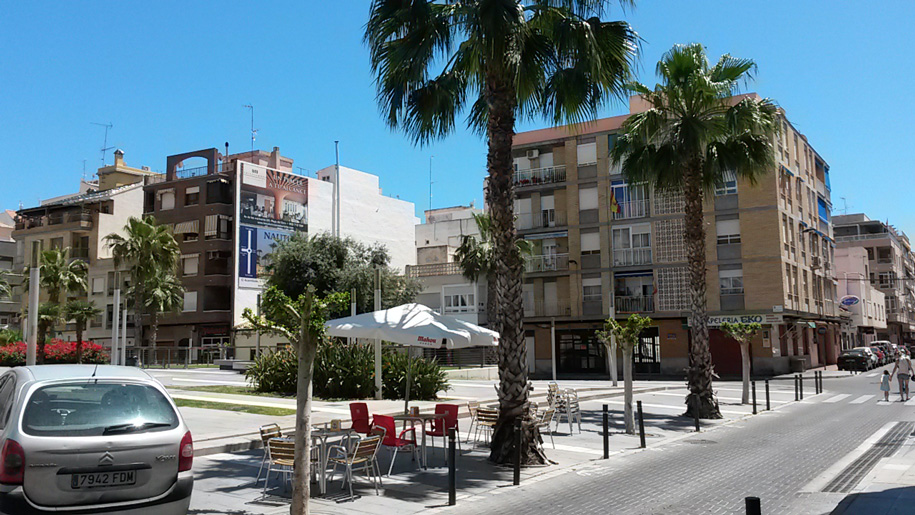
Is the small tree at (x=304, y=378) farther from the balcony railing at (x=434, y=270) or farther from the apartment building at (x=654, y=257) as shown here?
the balcony railing at (x=434, y=270)

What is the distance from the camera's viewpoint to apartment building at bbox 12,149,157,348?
191ft

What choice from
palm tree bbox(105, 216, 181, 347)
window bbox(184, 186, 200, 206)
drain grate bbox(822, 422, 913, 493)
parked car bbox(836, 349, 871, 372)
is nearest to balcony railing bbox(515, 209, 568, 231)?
parked car bbox(836, 349, 871, 372)

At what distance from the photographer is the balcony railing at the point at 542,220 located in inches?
1831

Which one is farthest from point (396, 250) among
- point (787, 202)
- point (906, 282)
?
point (906, 282)

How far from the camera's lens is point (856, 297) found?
57906 mm

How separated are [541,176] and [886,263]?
5556cm

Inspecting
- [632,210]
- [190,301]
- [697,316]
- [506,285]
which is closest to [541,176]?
[632,210]

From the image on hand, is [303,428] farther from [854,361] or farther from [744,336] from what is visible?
[854,361]

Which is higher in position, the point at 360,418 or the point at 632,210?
the point at 632,210

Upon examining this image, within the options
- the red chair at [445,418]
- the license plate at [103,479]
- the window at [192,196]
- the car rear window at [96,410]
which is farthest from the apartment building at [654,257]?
the license plate at [103,479]

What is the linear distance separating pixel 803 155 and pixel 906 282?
54.9 meters

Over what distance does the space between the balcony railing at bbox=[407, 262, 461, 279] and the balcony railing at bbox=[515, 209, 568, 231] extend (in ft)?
22.4

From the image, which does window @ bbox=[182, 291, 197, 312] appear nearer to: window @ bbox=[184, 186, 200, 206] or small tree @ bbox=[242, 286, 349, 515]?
window @ bbox=[184, 186, 200, 206]

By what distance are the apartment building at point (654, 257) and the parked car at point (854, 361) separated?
2597mm
